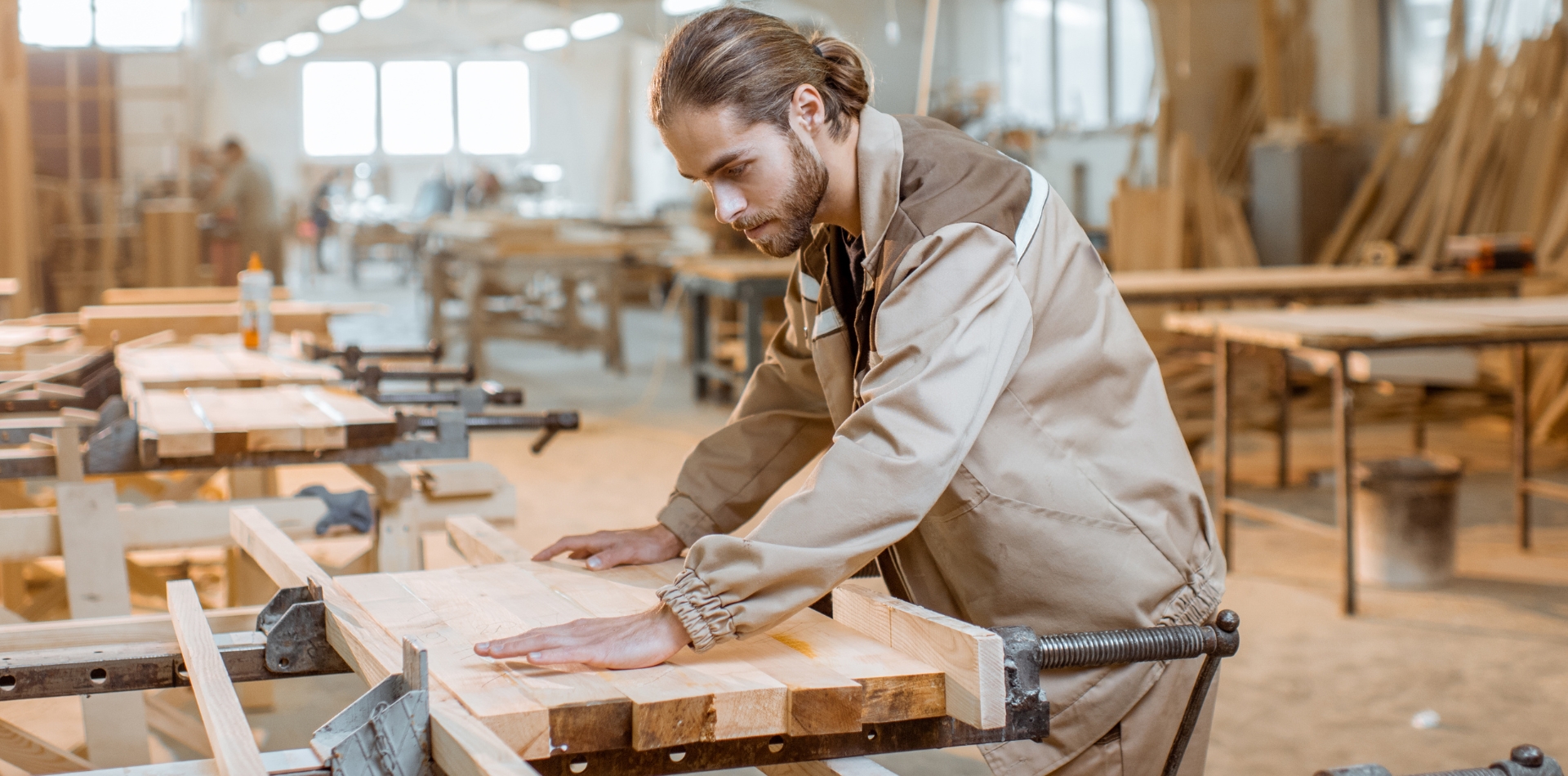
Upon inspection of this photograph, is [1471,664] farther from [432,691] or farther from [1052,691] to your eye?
[432,691]

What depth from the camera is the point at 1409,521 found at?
3941 mm

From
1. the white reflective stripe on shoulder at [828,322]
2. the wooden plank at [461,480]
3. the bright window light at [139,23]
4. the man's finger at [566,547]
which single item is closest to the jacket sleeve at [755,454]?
the man's finger at [566,547]

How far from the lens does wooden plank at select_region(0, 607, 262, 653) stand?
163 centimetres

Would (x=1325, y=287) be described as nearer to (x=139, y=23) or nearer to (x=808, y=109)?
(x=808, y=109)

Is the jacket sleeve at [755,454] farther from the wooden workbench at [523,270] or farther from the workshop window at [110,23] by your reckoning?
the workshop window at [110,23]

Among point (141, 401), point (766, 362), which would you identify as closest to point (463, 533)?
point (766, 362)

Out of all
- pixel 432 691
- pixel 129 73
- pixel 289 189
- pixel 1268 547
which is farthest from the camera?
Answer: pixel 289 189

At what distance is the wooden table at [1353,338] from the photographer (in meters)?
3.70

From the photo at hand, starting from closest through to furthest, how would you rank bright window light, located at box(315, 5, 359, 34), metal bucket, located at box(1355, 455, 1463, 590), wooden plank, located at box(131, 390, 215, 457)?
1. wooden plank, located at box(131, 390, 215, 457)
2. metal bucket, located at box(1355, 455, 1463, 590)
3. bright window light, located at box(315, 5, 359, 34)

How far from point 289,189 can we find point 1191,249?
1667cm

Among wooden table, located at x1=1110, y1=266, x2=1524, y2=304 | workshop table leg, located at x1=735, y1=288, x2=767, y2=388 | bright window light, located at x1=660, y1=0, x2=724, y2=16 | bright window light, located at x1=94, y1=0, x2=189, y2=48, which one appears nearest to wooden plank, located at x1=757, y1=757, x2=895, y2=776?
wooden table, located at x1=1110, y1=266, x2=1524, y2=304

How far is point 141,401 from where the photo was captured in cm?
246

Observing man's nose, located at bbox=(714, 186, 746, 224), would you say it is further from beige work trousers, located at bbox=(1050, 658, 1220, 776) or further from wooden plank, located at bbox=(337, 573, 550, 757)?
beige work trousers, located at bbox=(1050, 658, 1220, 776)

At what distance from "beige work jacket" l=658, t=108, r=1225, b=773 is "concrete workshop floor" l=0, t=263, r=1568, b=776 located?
1461 mm
